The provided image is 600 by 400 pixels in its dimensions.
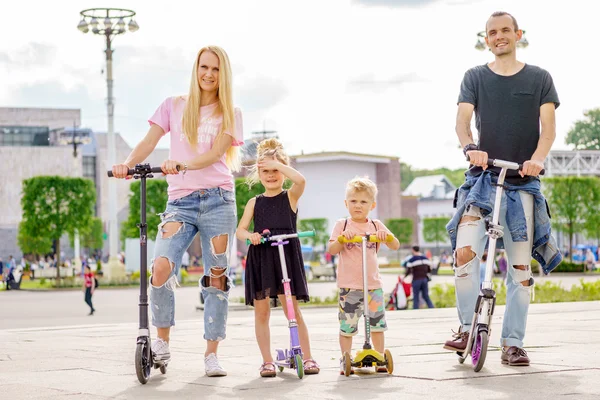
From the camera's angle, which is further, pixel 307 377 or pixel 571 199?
pixel 571 199

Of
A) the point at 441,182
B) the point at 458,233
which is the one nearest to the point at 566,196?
the point at 458,233

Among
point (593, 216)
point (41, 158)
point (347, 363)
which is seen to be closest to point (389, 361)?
point (347, 363)

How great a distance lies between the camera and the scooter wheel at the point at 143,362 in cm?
579

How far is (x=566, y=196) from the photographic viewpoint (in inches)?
2053

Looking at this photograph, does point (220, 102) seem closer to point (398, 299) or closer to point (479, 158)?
point (479, 158)

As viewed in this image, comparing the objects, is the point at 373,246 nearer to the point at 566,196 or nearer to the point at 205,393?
the point at 205,393

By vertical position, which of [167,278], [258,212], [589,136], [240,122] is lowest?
[167,278]

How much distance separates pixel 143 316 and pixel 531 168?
251cm

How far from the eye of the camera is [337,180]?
3563 inches

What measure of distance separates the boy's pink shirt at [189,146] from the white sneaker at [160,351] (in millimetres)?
915

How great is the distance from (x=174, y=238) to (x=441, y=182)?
350ft

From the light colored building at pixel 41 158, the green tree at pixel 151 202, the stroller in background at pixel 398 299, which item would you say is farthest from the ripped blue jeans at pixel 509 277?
the light colored building at pixel 41 158

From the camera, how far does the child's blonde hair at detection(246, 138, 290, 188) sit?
6648mm

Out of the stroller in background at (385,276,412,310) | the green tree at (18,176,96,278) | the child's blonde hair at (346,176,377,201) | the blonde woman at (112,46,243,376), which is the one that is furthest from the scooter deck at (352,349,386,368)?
the green tree at (18,176,96,278)
